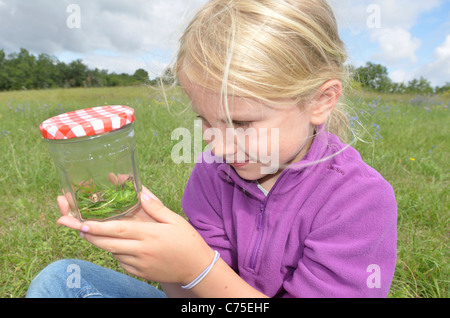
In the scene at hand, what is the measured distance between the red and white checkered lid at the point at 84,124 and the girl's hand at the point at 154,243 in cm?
27

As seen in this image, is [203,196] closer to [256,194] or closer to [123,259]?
[256,194]

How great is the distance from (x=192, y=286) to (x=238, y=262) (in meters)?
0.29

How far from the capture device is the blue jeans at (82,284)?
4.29 ft

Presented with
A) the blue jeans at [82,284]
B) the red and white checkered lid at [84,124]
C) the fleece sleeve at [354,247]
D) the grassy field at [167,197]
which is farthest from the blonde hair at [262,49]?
the blue jeans at [82,284]

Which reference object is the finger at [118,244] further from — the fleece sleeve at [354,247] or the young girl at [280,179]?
the fleece sleeve at [354,247]

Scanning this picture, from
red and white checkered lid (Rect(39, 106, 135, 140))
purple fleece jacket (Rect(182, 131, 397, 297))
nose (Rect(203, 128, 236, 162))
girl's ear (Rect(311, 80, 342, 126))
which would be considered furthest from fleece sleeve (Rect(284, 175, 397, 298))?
red and white checkered lid (Rect(39, 106, 135, 140))

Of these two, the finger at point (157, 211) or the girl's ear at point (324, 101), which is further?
the girl's ear at point (324, 101)

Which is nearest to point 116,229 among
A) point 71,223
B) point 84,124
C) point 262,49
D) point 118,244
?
point 118,244

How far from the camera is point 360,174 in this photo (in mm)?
1095

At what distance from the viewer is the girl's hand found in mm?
986

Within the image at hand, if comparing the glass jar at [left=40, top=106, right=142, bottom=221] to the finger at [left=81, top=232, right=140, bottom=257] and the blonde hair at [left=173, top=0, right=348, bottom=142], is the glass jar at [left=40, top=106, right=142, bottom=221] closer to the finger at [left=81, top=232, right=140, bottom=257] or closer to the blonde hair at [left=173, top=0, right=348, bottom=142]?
the finger at [left=81, top=232, right=140, bottom=257]

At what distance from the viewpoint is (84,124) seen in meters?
0.93

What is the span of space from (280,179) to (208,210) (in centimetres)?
42
